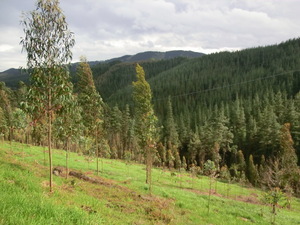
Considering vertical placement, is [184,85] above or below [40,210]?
above

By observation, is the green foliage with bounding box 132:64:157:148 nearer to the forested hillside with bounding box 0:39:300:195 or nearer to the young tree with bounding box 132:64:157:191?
the young tree with bounding box 132:64:157:191

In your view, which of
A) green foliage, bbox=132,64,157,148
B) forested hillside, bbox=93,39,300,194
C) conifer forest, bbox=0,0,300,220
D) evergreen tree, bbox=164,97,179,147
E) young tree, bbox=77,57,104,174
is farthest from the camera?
evergreen tree, bbox=164,97,179,147

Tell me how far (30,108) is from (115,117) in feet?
278

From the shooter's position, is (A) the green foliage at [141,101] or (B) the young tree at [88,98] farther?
(A) the green foliage at [141,101]

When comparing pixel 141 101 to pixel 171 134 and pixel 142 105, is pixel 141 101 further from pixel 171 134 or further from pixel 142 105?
pixel 171 134

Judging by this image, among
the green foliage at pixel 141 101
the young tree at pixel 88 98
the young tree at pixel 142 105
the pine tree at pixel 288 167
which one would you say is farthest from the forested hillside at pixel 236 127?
the young tree at pixel 88 98

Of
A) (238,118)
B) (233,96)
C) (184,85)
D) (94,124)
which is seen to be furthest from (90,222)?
(184,85)

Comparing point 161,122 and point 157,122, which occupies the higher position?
point 157,122

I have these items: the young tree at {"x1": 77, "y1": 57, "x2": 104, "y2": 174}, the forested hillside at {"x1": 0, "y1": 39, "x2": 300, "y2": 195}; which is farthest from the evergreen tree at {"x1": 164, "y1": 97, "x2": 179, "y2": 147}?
the young tree at {"x1": 77, "y1": 57, "x2": 104, "y2": 174}

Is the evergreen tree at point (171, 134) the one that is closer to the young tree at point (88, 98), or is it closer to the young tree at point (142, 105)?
the young tree at point (142, 105)

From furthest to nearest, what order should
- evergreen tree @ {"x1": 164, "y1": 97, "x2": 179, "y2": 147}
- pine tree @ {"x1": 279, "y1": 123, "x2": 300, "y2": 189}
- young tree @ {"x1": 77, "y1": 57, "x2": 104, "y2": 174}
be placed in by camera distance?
evergreen tree @ {"x1": 164, "y1": 97, "x2": 179, "y2": 147} < pine tree @ {"x1": 279, "y1": 123, "x2": 300, "y2": 189} < young tree @ {"x1": 77, "y1": 57, "x2": 104, "y2": 174}

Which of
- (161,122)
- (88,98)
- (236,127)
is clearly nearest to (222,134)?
(236,127)

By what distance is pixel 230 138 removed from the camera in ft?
285

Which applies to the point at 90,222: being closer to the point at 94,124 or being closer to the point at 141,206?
the point at 141,206
